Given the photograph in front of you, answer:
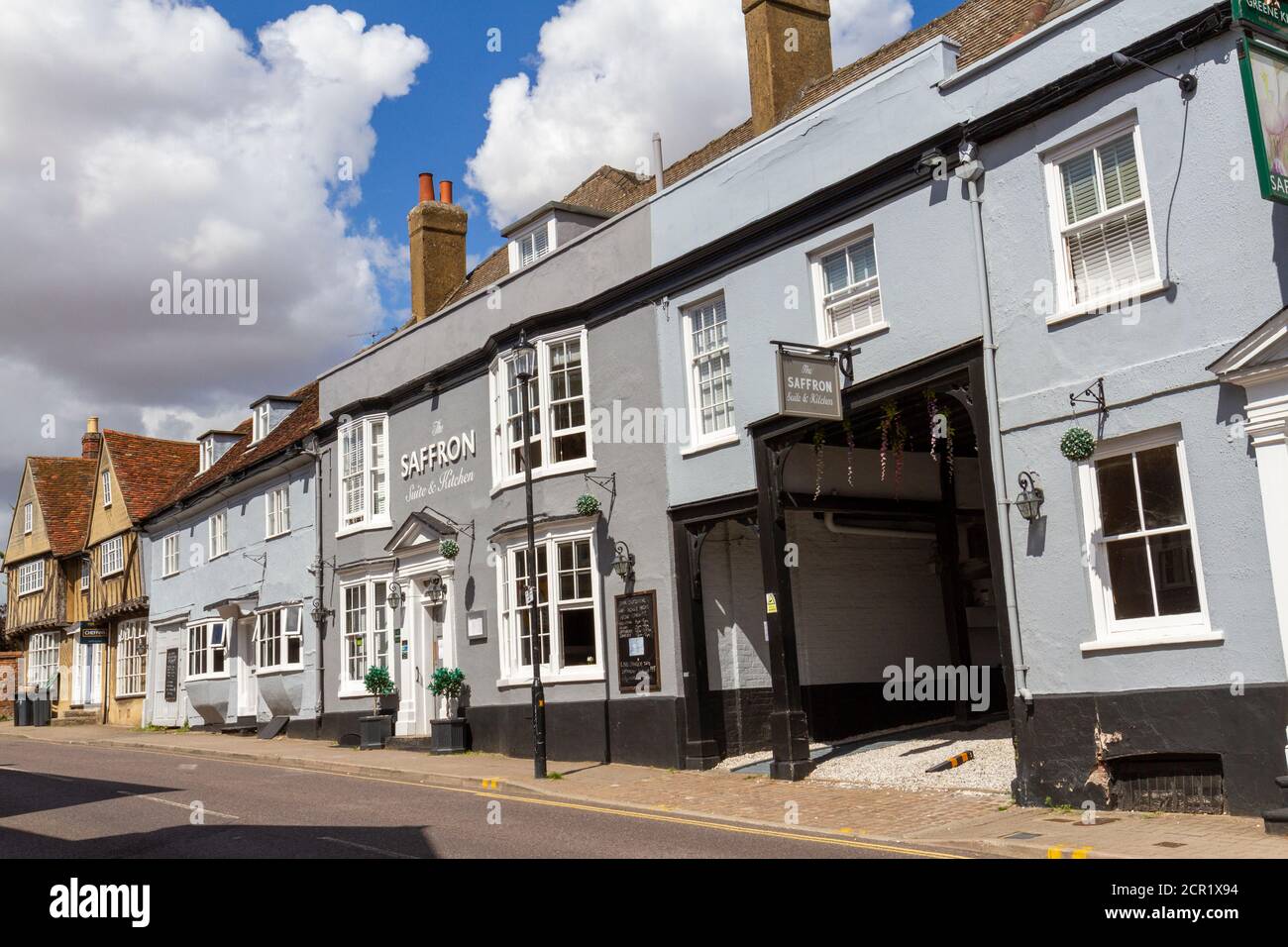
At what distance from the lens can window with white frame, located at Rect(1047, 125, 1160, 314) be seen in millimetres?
11680

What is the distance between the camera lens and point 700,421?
17281mm

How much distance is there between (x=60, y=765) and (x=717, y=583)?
11.8 meters

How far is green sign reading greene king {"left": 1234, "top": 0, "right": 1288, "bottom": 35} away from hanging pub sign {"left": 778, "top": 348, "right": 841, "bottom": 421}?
18.5 feet

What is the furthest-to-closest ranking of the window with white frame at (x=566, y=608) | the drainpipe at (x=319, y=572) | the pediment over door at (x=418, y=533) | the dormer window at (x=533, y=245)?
the drainpipe at (x=319, y=572), the dormer window at (x=533, y=245), the pediment over door at (x=418, y=533), the window with white frame at (x=566, y=608)

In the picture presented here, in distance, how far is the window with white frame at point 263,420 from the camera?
1256 inches

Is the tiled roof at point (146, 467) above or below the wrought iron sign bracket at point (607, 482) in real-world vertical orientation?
above

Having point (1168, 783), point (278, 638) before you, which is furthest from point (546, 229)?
point (1168, 783)

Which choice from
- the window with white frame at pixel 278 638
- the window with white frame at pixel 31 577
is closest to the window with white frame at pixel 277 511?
the window with white frame at pixel 278 638

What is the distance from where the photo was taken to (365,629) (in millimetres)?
24188

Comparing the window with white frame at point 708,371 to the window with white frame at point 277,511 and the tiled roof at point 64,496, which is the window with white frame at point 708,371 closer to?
the window with white frame at point 277,511

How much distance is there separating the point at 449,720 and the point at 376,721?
264cm

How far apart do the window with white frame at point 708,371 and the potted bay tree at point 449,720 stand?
677cm
